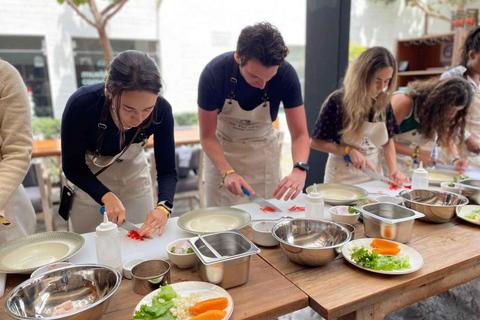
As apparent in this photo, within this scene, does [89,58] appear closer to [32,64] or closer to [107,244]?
[32,64]

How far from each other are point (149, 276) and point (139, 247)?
0.87 feet

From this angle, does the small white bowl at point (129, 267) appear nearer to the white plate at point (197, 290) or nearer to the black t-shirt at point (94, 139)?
the white plate at point (197, 290)

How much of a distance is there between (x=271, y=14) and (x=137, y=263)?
660cm

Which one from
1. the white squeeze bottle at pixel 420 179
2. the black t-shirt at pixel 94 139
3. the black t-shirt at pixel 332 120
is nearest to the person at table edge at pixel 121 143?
the black t-shirt at pixel 94 139

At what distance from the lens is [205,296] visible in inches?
39.1

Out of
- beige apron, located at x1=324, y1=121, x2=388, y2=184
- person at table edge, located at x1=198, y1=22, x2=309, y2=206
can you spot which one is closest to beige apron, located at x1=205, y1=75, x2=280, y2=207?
person at table edge, located at x1=198, y1=22, x2=309, y2=206

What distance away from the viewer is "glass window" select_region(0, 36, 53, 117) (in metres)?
5.07

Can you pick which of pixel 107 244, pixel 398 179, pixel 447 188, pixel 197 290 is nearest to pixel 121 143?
pixel 107 244

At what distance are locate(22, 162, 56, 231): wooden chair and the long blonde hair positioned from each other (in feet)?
8.73

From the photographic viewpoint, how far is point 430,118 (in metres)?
2.46

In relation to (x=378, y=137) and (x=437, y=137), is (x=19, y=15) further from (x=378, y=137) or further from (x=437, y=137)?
(x=437, y=137)

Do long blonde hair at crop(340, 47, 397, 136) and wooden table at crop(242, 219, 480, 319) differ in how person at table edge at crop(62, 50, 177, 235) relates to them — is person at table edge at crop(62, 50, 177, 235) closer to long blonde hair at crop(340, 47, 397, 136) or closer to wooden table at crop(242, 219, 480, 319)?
wooden table at crop(242, 219, 480, 319)

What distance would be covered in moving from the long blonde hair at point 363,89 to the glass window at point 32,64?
16.4ft

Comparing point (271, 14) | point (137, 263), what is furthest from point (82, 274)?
point (271, 14)
